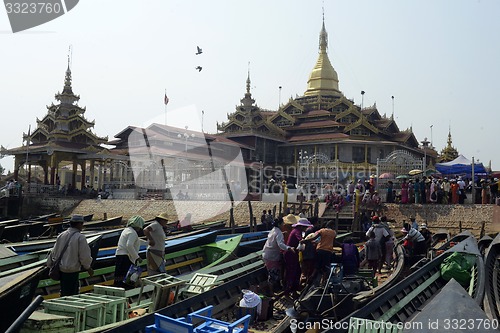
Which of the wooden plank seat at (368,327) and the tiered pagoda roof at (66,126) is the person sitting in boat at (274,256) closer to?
the wooden plank seat at (368,327)

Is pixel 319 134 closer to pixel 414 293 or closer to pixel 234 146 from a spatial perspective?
pixel 234 146

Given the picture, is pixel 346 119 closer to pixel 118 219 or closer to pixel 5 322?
pixel 118 219

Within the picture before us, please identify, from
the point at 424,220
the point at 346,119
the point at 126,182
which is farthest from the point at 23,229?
the point at 346,119

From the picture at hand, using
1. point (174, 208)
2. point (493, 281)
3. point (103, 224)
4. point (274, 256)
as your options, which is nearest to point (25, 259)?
point (274, 256)

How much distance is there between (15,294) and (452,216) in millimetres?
16569

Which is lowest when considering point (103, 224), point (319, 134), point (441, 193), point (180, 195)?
point (103, 224)

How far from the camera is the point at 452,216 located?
17.9m

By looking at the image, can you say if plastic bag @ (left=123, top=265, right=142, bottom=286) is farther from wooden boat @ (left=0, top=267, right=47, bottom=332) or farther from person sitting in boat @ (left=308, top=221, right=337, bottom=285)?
person sitting in boat @ (left=308, top=221, right=337, bottom=285)

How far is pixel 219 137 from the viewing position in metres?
37.6

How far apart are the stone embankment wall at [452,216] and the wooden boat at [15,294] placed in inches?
575

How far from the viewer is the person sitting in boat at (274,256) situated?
27.0 ft

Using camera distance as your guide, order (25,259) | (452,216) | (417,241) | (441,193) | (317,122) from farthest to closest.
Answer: (317,122), (441,193), (452,216), (417,241), (25,259)

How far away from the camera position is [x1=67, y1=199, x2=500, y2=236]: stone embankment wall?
Result: 17.2m

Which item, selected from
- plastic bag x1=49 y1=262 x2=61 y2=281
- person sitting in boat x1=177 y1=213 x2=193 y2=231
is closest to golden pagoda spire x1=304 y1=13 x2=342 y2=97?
person sitting in boat x1=177 y1=213 x2=193 y2=231
